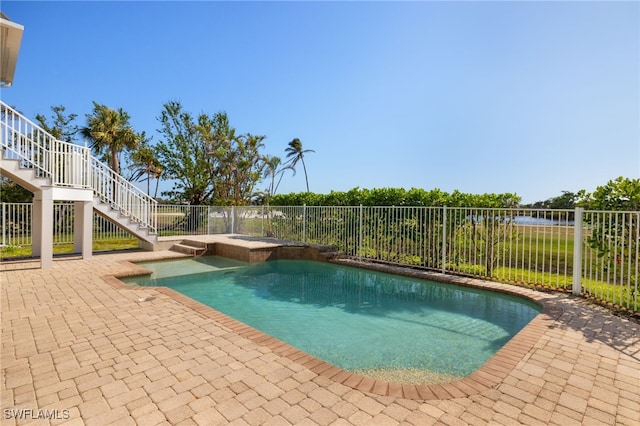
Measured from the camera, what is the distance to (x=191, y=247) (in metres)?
11.4

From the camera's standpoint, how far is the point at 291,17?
9.20 metres

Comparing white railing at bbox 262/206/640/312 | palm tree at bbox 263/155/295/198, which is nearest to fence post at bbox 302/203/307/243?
white railing at bbox 262/206/640/312

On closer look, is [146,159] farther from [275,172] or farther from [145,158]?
[275,172]

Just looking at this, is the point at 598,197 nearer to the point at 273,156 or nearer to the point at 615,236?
the point at 615,236

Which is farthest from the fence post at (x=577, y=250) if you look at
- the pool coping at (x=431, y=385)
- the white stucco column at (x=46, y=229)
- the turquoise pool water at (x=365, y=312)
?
the white stucco column at (x=46, y=229)

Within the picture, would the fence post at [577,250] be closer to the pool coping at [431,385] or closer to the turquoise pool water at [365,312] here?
the pool coping at [431,385]

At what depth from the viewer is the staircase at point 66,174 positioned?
738 centimetres

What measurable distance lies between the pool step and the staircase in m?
0.85

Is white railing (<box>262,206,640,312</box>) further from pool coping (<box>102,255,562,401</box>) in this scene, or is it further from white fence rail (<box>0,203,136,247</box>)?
white fence rail (<box>0,203,136,247</box>)

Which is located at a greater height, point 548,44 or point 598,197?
point 548,44

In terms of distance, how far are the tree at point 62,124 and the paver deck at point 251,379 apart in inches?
895

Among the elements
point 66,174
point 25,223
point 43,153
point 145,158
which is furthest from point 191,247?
point 145,158

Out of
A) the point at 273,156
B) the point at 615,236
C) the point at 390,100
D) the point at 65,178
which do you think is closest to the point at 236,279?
the point at 65,178

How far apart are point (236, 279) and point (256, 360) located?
5.13m
